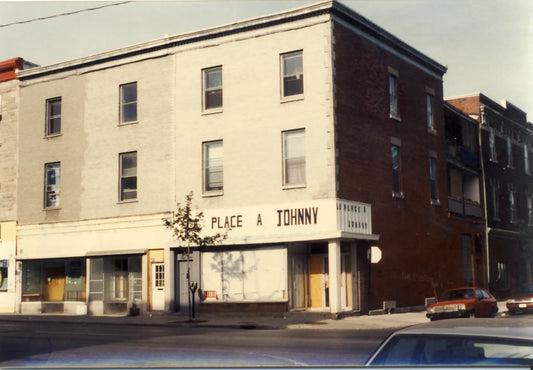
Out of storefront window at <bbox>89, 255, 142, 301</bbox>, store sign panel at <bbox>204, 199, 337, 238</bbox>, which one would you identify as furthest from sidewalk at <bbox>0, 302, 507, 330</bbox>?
store sign panel at <bbox>204, 199, 337, 238</bbox>

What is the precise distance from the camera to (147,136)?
97.5 feet

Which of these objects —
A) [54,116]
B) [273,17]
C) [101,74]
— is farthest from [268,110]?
[54,116]

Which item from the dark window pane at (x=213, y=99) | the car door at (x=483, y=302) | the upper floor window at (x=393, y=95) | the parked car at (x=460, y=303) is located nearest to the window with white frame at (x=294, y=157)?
the dark window pane at (x=213, y=99)

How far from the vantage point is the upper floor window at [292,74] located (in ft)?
86.1

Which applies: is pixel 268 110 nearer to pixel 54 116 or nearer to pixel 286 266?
pixel 286 266

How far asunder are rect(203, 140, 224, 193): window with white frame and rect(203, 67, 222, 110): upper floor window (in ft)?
5.21

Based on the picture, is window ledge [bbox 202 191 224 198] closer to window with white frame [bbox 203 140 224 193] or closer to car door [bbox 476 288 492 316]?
window with white frame [bbox 203 140 224 193]

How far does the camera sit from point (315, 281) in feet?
87.6

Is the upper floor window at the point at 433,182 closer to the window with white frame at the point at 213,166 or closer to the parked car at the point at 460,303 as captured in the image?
the parked car at the point at 460,303

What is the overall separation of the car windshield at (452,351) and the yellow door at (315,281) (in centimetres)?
2221

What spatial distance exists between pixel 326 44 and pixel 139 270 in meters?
12.8

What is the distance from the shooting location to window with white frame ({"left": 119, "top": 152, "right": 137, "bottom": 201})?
30297 millimetres

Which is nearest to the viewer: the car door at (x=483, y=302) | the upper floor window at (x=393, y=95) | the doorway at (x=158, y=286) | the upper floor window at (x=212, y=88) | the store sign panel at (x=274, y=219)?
the car door at (x=483, y=302)

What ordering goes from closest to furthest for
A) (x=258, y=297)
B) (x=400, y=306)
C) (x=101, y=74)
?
(x=400, y=306)
(x=258, y=297)
(x=101, y=74)
